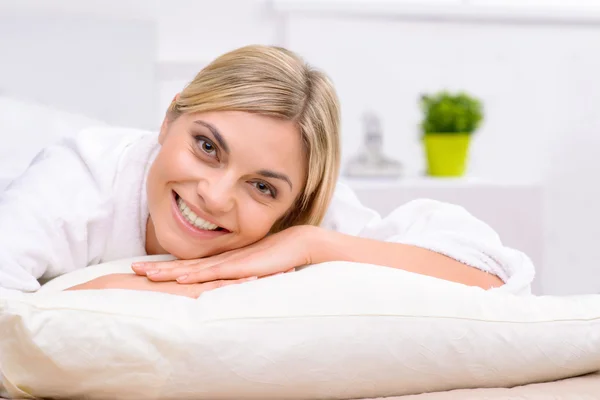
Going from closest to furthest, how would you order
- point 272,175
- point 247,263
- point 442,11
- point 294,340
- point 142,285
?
1. point 294,340
2. point 142,285
3. point 247,263
4. point 272,175
5. point 442,11

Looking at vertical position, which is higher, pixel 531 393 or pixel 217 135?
pixel 217 135

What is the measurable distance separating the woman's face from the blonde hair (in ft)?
0.06

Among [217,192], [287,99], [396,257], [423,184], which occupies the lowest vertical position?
[423,184]

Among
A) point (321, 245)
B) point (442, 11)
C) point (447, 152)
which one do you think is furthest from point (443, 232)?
point (442, 11)

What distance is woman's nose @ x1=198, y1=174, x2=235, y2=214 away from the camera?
1.11 metres

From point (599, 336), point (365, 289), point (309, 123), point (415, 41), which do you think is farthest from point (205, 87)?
point (415, 41)

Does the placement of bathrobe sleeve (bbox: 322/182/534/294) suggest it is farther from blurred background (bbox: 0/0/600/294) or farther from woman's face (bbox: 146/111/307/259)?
blurred background (bbox: 0/0/600/294)

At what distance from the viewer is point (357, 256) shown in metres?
1.17

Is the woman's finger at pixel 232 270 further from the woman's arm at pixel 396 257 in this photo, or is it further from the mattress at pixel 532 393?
the mattress at pixel 532 393

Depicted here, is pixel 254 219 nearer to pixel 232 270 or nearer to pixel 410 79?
pixel 232 270

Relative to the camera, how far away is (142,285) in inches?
37.3

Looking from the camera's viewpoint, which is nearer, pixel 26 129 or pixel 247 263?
pixel 247 263

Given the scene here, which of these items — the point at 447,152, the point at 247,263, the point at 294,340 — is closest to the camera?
the point at 294,340

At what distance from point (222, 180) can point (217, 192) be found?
23 mm
